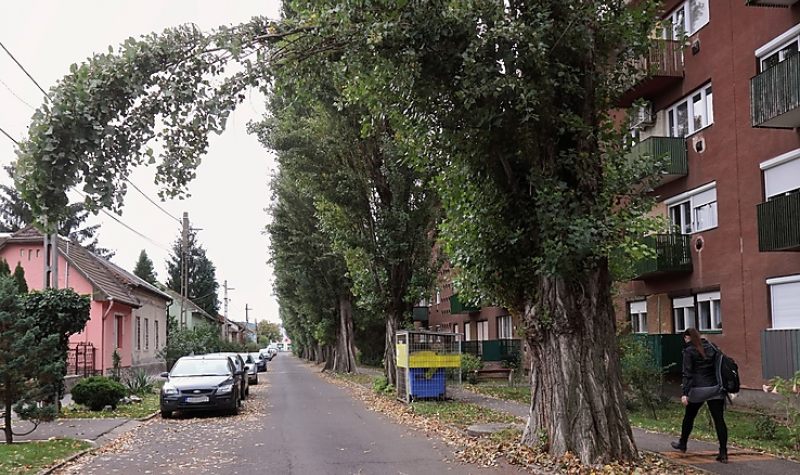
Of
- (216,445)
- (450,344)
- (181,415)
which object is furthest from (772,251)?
(181,415)

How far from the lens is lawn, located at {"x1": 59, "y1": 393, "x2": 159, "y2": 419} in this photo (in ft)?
56.8

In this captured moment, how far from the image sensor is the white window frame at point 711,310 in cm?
1967

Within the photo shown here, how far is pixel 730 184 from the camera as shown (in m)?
18.9

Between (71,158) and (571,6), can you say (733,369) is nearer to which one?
(571,6)

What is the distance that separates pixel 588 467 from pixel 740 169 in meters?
12.2

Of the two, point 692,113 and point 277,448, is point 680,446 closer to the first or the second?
point 277,448

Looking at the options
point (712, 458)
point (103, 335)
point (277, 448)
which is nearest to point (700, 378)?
point (712, 458)

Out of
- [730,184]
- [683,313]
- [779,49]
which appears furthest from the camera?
[683,313]

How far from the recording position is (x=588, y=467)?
351 inches

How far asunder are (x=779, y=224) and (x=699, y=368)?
7693mm

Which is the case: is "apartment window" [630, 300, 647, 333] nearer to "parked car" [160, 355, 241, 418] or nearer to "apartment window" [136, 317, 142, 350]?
"parked car" [160, 355, 241, 418]

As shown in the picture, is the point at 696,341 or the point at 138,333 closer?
the point at 696,341

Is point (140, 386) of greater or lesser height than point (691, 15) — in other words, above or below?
below

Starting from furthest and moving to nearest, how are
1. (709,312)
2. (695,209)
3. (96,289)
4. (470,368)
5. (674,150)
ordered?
(96,289), (470,368), (674,150), (695,209), (709,312)
